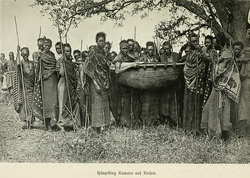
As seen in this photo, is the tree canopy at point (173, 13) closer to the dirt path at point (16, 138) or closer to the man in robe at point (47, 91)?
the man in robe at point (47, 91)

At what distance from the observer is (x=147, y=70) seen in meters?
6.29

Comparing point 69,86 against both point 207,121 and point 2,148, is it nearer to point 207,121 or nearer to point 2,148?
point 2,148

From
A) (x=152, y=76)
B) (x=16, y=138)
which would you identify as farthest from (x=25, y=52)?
(x=152, y=76)

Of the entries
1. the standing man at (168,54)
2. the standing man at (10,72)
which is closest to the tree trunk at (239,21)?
the standing man at (168,54)

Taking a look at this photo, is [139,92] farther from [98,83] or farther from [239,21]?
[239,21]

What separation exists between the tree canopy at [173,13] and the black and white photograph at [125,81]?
1 centimetres

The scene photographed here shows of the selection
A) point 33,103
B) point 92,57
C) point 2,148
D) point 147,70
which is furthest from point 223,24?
point 2,148

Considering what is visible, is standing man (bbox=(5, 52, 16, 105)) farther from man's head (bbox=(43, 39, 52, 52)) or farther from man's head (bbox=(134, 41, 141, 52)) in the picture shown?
man's head (bbox=(134, 41, 141, 52))

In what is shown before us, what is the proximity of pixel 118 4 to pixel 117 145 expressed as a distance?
1.97 meters

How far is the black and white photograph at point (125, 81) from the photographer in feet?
19.9

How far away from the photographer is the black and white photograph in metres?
6.07

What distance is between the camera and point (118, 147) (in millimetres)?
6055

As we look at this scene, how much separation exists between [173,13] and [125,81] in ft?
3.79

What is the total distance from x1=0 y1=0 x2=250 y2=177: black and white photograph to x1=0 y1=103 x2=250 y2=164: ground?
13 millimetres
